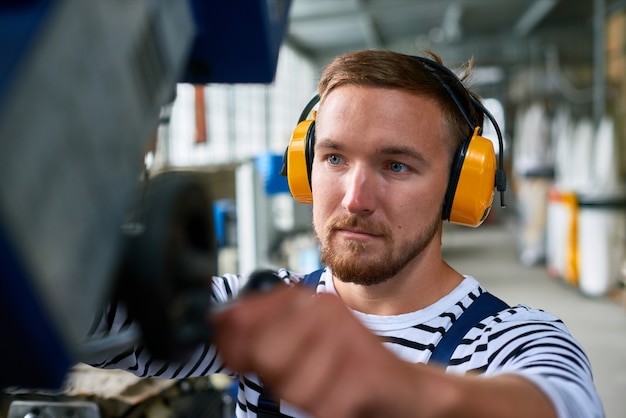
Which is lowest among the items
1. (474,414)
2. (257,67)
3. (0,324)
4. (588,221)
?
(588,221)

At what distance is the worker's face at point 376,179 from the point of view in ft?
3.14

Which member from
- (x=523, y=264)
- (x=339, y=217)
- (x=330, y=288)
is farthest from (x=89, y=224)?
(x=523, y=264)

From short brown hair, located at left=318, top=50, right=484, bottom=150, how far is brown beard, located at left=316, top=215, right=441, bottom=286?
9.1 inches

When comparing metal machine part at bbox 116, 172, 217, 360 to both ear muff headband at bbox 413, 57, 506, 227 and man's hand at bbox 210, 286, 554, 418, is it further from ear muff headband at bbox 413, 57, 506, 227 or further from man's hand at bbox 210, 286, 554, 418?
ear muff headband at bbox 413, 57, 506, 227

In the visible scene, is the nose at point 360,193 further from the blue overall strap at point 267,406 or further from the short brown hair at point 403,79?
the blue overall strap at point 267,406

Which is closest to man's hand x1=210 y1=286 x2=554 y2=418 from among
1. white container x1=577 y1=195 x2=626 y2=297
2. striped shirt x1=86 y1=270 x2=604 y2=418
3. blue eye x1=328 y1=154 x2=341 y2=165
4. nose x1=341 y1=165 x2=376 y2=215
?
striped shirt x1=86 y1=270 x2=604 y2=418

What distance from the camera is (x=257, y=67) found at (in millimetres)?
562

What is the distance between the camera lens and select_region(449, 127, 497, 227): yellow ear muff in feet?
3.39

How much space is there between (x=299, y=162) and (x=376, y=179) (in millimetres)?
195

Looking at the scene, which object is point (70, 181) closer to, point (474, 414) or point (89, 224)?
point (89, 224)

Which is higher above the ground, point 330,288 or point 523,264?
point 330,288

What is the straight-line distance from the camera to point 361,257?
98 centimetres

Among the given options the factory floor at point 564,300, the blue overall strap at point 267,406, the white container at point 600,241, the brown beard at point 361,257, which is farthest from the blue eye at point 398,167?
the white container at point 600,241

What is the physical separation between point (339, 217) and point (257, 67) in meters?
0.46
